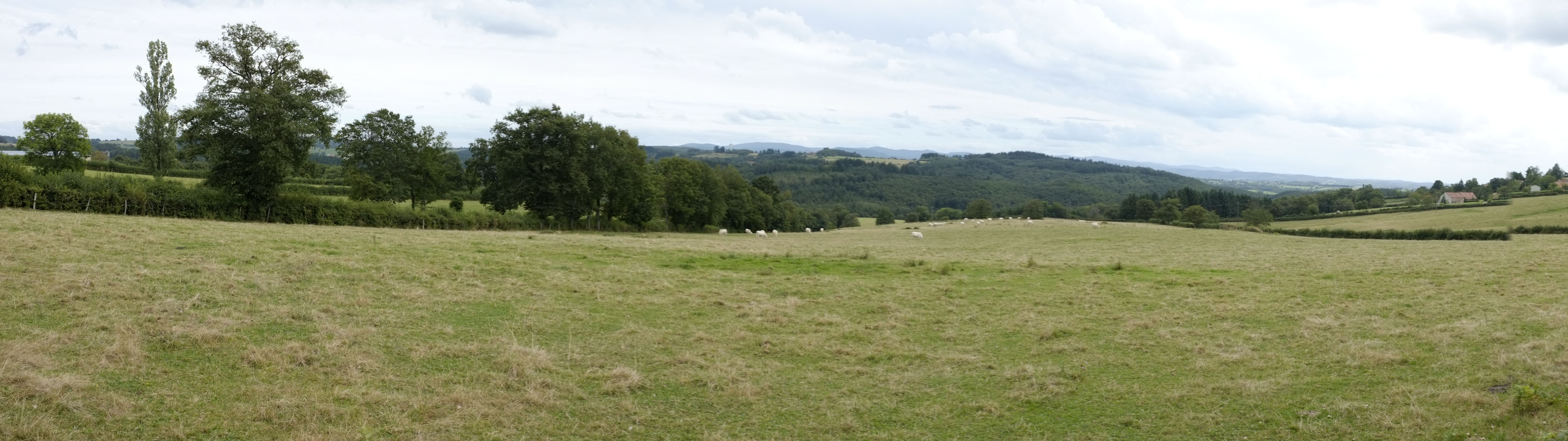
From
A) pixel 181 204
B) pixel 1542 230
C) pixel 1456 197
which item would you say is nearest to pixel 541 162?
pixel 181 204

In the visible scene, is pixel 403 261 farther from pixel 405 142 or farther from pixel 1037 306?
pixel 405 142

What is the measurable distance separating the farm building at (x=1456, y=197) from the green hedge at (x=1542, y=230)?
45.7 metres

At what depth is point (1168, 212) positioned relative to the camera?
9119 centimetres

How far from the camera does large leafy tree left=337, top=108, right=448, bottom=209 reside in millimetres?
52062

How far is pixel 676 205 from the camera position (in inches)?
2589

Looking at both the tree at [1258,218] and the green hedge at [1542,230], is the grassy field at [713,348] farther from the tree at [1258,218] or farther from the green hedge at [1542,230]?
the tree at [1258,218]

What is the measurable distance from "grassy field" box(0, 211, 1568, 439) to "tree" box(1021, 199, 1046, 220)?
8032 cm

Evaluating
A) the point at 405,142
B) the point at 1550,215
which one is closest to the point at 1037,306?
the point at 405,142

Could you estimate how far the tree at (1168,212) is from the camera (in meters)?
89.9

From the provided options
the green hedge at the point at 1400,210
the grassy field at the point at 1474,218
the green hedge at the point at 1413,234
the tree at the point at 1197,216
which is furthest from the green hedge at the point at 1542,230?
the tree at the point at 1197,216

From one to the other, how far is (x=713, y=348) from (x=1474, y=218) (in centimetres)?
7139

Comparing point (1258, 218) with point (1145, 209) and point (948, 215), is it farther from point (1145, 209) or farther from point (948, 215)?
point (948, 215)

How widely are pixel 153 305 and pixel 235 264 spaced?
4379 millimetres

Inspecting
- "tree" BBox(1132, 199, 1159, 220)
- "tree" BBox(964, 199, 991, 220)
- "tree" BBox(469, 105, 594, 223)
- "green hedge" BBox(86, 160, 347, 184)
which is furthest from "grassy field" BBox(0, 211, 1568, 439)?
"tree" BBox(964, 199, 991, 220)
